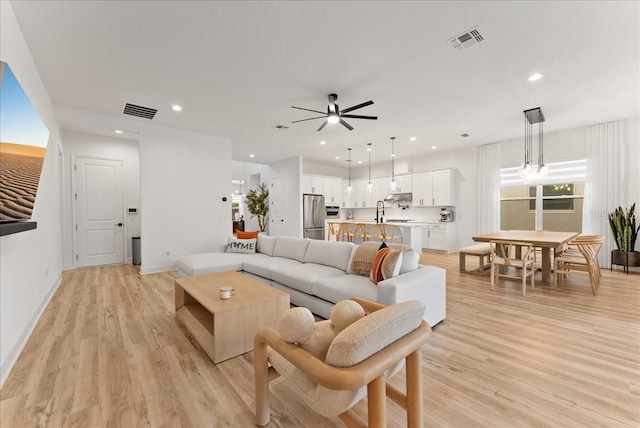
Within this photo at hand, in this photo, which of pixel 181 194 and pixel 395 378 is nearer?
pixel 395 378

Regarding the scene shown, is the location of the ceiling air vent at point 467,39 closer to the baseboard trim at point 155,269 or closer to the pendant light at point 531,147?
the pendant light at point 531,147

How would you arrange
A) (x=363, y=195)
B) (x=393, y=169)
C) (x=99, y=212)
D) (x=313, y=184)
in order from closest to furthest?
(x=99, y=212) < (x=313, y=184) < (x=393, y=169) < (x=363, y=195)

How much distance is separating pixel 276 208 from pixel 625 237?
789 cm

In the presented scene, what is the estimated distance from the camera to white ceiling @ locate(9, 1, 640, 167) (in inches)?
89.0

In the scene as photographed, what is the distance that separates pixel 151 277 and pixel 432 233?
662 cm

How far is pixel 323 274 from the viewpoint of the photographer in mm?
3168

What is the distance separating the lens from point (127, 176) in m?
6.03

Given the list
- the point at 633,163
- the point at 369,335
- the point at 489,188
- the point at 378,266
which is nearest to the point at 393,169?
the point at 489,188

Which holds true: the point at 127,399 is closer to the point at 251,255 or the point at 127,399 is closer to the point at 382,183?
the point at 251,255

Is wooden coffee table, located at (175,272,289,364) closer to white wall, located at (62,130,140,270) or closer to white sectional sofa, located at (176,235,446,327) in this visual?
white sectional sofa, located at (176,235,446,327)

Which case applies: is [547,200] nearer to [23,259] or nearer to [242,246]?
[242,246]

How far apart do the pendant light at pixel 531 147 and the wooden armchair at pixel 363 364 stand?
407 cm

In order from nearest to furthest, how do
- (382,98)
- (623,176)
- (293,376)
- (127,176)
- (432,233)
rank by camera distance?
(293,376)
(382,98)
(623,176)
(127,176)
(432,233)

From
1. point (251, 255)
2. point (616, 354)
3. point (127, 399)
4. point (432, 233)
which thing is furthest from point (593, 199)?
point (127, 399)
